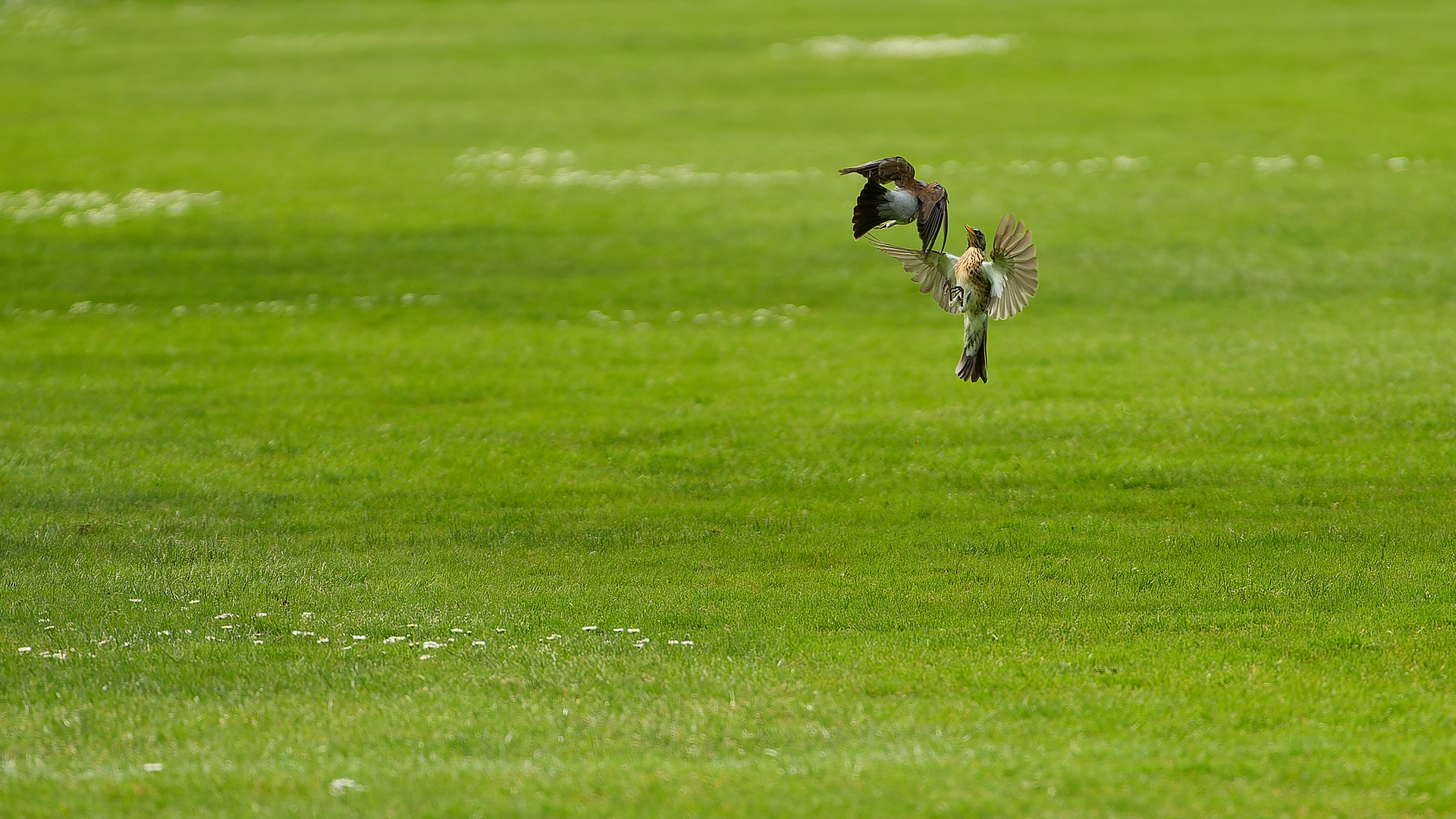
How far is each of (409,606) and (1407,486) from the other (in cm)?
1076

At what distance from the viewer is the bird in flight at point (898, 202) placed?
29.7ft

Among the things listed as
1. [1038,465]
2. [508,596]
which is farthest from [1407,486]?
[508,596]

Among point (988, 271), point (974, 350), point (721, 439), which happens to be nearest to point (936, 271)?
point (988, 271)

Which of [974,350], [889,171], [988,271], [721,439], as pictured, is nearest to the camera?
[889,171]

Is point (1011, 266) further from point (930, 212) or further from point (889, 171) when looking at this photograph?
point (889, 171)

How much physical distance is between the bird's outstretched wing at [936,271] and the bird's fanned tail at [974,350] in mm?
279

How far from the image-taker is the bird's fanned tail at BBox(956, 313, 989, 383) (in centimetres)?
1021

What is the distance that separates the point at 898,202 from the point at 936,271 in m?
1.15

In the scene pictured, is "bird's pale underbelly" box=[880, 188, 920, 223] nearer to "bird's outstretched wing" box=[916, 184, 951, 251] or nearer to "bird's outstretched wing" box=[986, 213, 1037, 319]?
"bird's outstretched wing" box=[916, 184, 951, 251]

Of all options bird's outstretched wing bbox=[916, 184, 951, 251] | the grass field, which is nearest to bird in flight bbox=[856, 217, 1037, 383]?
bird's outstretched wing bbox=[916, 184, 951, 251]

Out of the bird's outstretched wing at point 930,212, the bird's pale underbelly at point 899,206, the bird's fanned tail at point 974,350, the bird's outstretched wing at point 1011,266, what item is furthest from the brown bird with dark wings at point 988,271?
the bird's pale underbelly at point 899,206

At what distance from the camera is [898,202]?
29.9 ft

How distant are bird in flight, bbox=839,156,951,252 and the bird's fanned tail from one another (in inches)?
41.3

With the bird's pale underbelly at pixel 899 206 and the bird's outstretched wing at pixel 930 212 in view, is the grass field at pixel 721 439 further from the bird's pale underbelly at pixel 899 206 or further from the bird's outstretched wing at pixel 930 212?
the bird's pale underbelly at pixel 899 206
